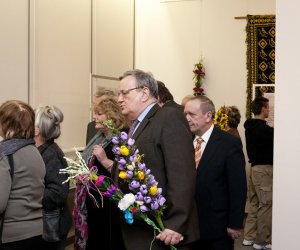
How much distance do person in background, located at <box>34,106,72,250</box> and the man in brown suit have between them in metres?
0.66

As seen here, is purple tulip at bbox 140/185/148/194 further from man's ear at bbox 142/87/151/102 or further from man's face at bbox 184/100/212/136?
man's face at bbox 184/100/212/136

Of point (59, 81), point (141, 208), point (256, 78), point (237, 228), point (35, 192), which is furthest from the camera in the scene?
point (256, 78)

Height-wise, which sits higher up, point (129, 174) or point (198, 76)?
point (198, 76)

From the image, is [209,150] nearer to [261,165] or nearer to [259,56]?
[261,165]

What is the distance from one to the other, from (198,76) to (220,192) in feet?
12.9

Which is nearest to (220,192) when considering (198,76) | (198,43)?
(198,76)

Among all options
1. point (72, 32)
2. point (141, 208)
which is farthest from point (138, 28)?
point (141, 208)

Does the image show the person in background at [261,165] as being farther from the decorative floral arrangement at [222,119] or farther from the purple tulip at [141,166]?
the purple tulip at [141,166]

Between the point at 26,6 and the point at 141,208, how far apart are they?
10.3 feet

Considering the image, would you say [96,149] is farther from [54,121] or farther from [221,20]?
[221,20]

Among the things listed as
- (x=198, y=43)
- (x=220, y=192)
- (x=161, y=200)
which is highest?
(x=198, y=43)

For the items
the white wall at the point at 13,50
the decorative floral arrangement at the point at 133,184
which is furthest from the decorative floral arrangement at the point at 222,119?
the decorative floral arrangement at the point at 133,184

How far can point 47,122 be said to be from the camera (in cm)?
277

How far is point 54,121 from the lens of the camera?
2.81 m
